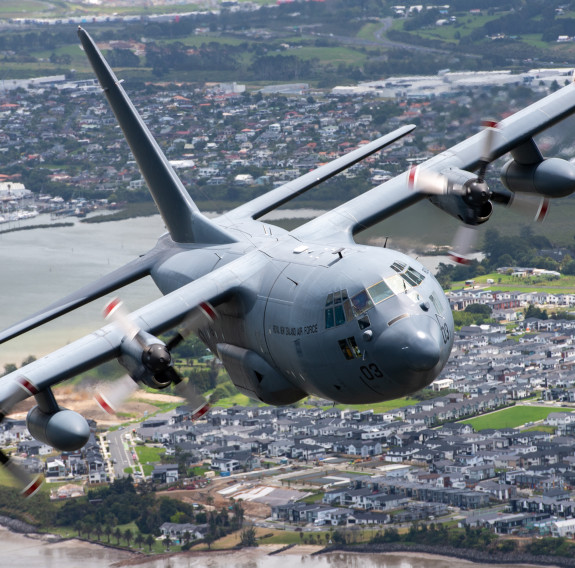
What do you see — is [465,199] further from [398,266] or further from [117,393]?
[117,393]

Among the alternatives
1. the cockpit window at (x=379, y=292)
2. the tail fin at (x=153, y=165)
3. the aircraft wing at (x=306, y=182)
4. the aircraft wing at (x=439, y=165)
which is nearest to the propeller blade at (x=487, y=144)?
the aircraft wing at (x=439, y=165)

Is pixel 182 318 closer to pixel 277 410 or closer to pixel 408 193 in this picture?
pixel 408 193

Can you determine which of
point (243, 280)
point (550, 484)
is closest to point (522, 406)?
point (550, 484)

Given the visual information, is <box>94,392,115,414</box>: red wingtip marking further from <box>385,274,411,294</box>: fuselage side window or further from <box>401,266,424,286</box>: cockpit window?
<box>401,266,424,286</box>: cockpit window

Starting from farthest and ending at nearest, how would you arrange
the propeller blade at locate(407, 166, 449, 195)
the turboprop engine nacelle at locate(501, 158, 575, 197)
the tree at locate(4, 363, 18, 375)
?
the tree at locate(4, 363, 18, 375) < the turboprop engine nacelle at locate(501, 158, 575, 197) < the propeller blade at locate(407, 166, 449, 195)

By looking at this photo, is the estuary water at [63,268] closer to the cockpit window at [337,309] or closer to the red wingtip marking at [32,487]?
the red wingtip marking at [32,487]

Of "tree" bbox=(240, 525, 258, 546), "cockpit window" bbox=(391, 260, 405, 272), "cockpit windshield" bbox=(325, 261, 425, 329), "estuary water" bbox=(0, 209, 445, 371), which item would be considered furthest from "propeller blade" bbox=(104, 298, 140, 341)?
"estuary water" bbox=(0, 209, 445, 371)

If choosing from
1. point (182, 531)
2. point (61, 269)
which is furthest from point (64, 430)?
point (61, 269)
